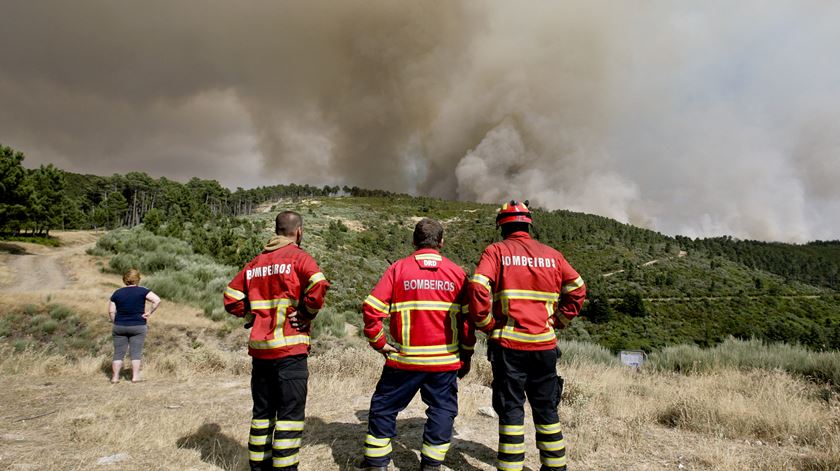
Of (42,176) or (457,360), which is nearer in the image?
(457,360)

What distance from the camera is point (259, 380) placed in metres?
3.34

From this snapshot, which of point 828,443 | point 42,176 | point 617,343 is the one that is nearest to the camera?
point 828,443

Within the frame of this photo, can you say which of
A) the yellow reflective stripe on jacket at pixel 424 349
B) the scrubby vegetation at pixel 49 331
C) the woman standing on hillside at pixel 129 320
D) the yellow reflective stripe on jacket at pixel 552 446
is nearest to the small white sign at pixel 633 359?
the yellow reflective stripe on jacket at pixel 552 446

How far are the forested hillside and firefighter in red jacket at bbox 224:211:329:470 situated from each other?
9862 mm

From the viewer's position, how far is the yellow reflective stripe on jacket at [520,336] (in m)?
3.25

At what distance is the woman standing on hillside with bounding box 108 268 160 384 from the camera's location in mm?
7004

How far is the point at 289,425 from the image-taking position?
3207mm

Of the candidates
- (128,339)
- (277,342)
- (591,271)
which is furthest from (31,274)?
(591,271)

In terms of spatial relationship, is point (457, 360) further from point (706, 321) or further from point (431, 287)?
point (706, 321)

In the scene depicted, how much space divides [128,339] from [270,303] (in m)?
5.66

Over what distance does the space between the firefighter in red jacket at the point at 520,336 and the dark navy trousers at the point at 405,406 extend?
0.43 metres

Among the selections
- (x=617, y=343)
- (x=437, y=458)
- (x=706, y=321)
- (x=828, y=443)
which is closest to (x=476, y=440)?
(x=437, y=458)

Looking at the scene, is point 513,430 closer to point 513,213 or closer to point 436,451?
point 436,451

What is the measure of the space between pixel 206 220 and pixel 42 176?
19.8 m
